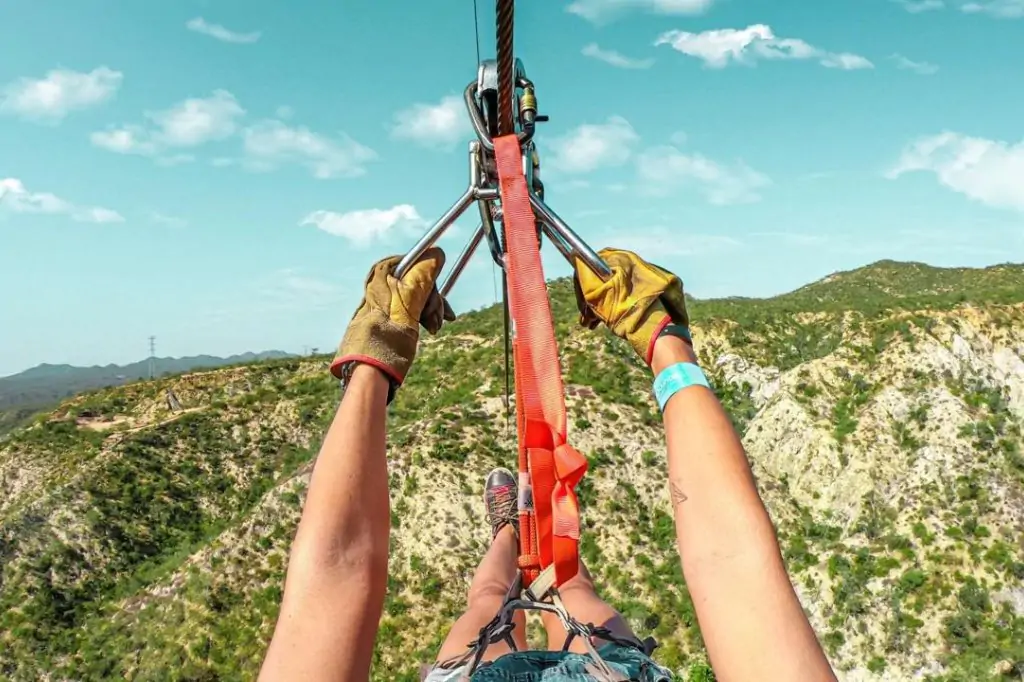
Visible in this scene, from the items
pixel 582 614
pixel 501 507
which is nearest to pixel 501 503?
pixel 501 507

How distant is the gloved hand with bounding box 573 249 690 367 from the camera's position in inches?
105

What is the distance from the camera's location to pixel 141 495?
30312 millimetres

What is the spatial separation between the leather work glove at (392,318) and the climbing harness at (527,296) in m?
0.08

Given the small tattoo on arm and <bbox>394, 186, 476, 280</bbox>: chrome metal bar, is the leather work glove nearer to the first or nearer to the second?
<bbox>394, 186, 476, 280</bbox>: chrome metal bar

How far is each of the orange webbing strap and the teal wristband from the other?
0.38 meters

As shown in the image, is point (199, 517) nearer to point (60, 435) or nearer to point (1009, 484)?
point (60, 435)

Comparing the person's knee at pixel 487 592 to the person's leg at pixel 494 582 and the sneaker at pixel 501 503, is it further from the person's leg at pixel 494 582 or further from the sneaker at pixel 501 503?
the sneaker at pixel 501 503

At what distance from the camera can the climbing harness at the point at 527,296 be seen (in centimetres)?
227

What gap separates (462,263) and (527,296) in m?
0.79

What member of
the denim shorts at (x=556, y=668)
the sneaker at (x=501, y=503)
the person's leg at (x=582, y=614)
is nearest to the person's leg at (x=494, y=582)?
the sneaker at (x=501, y=503)

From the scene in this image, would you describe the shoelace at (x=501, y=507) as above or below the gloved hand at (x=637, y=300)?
below

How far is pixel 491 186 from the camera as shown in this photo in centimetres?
296

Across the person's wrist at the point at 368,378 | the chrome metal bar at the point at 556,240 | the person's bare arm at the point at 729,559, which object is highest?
the chrome metal bar at the point at 556,240

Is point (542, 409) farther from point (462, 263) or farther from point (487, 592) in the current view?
point (487, 592)
